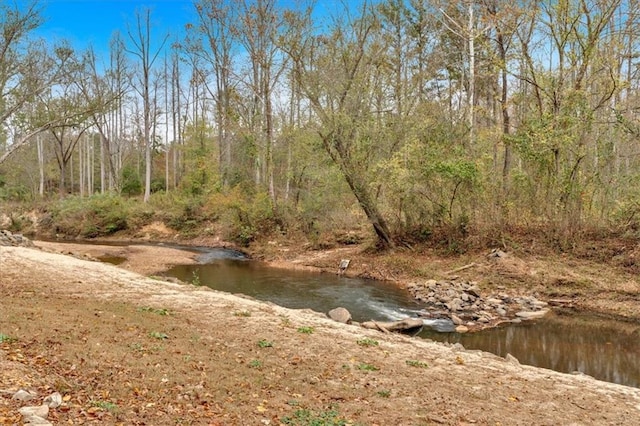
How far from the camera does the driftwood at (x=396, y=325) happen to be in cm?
1166

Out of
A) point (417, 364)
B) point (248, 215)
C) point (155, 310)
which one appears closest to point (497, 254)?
point (417, 364)

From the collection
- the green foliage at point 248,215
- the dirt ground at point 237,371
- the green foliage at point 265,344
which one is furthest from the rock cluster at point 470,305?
the green foliage at point 248,215

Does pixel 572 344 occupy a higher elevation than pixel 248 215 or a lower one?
lower

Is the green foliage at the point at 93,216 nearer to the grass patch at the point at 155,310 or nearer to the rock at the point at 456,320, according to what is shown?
the grass patch at the point at 155,310

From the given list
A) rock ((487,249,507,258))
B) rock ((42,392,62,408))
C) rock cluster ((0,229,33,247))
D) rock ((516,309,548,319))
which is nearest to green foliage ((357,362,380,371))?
rock ((42,392,62,408))

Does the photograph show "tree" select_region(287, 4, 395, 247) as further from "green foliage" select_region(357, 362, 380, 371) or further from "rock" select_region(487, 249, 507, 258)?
"green foliage" select_region(357, 362, 380, 371)

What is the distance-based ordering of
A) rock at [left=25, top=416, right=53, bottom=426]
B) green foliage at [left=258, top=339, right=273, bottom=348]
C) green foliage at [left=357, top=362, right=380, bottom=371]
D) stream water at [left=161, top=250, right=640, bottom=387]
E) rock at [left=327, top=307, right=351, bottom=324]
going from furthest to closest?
rock at [left=327, top=307, right=351, bottom=324] → stream water at [left=161, top=250, right=640, bottom=387] → green foliage at [left=258, top=339, right=273, bottom=348] → green foliage at [left=357, top=362, right=380, bottom=371] → rock at [left=25, top=416, right=53, bottom=426]

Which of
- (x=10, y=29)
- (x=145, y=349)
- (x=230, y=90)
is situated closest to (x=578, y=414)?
(x=145, y=349)

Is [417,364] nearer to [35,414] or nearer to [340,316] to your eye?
[340,316]

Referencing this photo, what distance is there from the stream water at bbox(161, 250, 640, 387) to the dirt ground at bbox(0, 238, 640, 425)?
83.3 inches

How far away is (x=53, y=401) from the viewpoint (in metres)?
4.75

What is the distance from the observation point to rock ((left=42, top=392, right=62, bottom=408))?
15.4 ft

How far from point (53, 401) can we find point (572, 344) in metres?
11.4

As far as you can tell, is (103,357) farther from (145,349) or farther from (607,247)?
(607,247)
